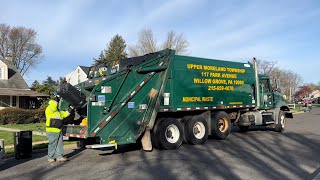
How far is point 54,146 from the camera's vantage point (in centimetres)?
960

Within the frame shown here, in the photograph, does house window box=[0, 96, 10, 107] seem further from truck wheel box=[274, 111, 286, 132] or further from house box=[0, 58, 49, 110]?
truck wheel box=[274, 111, 286, 132]

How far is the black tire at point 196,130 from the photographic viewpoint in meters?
12.1

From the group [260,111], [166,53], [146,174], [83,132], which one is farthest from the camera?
[260,111]

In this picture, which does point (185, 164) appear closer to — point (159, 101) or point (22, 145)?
point (159, 101)

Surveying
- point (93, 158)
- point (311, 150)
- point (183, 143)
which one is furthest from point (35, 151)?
point (311, 150)

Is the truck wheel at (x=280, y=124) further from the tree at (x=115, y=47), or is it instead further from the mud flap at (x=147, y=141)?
the tree at (x=115, y=47)

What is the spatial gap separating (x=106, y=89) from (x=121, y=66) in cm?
173

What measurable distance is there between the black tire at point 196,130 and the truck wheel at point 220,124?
2.01 feet

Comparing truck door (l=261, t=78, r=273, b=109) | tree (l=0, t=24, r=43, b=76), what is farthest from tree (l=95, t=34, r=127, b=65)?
truck door (l=261, t=78, r=273, b=109)

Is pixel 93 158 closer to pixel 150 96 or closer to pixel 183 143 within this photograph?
pixel 150 96

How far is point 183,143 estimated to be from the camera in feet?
41.2

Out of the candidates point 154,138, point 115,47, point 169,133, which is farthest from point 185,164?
point 115,47

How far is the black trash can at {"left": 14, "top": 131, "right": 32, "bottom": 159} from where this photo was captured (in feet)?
33.3

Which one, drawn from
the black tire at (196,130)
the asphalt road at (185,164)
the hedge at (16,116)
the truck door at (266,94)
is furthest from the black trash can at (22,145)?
the hedge at (16,116)
